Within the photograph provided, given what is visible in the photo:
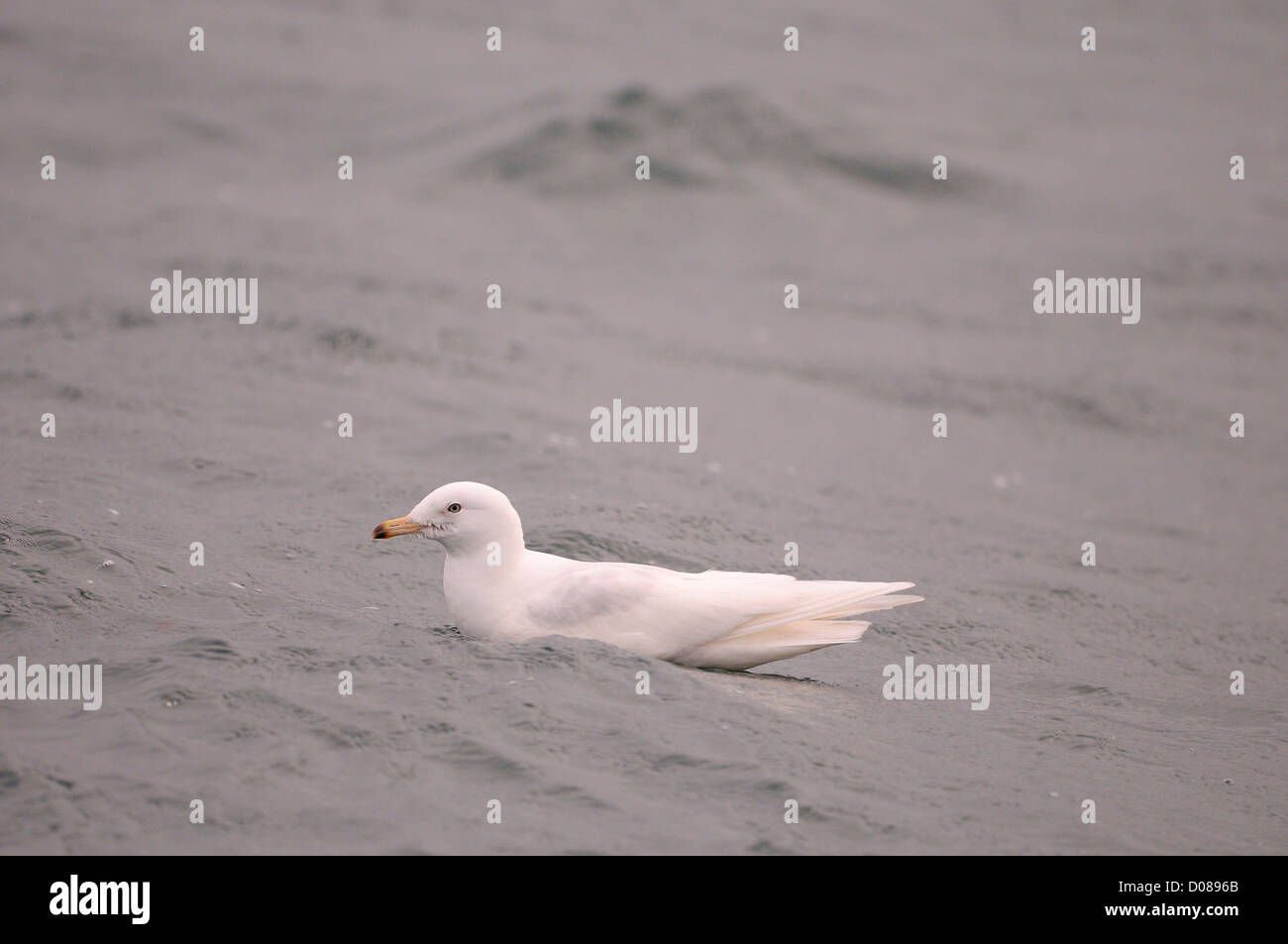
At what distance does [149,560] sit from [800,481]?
5.62 m

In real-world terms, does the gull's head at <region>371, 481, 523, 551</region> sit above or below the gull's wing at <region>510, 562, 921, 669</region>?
above

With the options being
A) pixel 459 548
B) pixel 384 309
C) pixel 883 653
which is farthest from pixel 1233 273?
pixel 459 548

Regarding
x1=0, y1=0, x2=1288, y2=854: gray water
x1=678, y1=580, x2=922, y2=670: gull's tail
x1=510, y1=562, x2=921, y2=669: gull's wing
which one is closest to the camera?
x1=0, y1=0, x2=1288, y2=854: gray water

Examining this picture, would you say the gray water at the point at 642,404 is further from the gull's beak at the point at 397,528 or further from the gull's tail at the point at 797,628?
the gull's beak at the point at 397,528

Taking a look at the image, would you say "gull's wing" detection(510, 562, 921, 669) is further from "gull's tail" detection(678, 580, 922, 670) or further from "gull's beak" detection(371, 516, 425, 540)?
"gull's beak" detection(371, 516, 425, 540)

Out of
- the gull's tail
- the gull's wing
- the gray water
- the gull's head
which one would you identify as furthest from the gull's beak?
the gull's tail

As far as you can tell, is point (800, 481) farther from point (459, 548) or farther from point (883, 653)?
point (459, 548)

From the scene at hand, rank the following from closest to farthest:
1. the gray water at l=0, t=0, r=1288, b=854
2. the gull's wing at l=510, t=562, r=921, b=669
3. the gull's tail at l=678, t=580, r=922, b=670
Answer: the gray water at l=0, t=0, r=1288, b=854 → the gull's wing at l=510, t=562, r=921, b=669 → the gull's tail at l=678, t=580, r=922, b=670

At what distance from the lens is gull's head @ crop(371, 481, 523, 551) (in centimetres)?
793

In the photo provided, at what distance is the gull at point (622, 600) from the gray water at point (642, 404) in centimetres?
18

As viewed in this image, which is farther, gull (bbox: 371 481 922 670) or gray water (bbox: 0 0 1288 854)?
gull (bbox: 371 481 922 670)

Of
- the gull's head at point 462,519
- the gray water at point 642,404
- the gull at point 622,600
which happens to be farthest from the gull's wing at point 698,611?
the gull's head at point 462,519

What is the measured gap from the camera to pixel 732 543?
10820mm

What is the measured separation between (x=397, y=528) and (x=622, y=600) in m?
1.23
